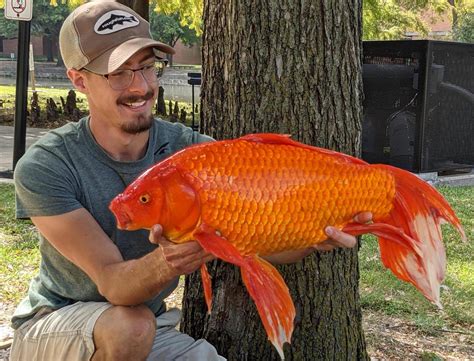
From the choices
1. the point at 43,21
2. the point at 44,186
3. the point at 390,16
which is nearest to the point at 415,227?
the point at 44,186

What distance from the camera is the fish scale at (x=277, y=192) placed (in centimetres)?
185

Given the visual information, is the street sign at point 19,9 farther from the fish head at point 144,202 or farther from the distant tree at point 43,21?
the distant tree at point 43,21

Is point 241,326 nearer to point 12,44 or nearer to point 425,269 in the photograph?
point 425,269

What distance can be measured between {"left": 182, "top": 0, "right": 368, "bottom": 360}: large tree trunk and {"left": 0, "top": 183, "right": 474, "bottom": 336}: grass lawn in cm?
135

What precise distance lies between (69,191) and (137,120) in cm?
35

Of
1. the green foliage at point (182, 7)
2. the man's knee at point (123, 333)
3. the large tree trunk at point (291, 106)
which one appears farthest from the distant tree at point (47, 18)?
the man's knee at point (123, 333)

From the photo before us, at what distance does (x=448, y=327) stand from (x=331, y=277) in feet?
4.97

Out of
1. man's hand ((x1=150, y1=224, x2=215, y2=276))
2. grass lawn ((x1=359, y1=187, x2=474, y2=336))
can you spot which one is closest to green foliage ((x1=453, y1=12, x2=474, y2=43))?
grass lawn ((x1=359, y1=187, x2=474, y2=336))

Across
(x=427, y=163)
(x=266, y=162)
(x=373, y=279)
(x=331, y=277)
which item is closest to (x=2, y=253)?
(x=373, y=279)

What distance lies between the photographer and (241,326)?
9.59ft

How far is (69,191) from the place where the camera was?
2391 millimetres

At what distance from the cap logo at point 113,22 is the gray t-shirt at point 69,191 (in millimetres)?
359

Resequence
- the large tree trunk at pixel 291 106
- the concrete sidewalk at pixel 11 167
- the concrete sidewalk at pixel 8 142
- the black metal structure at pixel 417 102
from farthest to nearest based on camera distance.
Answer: the concrete sidewalk at pixel 8 142 → the concrete sidewalk at pixel 11 167 → the black metal structure at pixel 417 102 → the large tree trunk at pixel 291 106

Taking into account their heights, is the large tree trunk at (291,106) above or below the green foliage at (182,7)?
below
